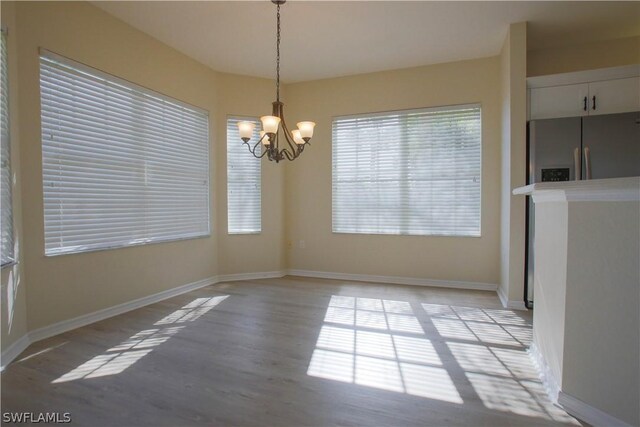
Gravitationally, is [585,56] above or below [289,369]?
above

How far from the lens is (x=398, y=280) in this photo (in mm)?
4492

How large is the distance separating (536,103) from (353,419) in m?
3.53

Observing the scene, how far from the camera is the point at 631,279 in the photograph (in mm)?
1470

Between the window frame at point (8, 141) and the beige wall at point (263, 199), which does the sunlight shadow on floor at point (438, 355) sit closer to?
the beige wall at point (263, 199)

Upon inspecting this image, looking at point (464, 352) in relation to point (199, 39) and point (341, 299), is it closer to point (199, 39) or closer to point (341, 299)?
point (341, 299)

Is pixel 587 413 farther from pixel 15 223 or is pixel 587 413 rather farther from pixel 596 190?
pixel 15 223

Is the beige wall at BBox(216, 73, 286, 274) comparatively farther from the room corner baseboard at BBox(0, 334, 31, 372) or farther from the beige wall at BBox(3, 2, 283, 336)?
the room corner baseboard at BBox(0, 334, 31, 372)

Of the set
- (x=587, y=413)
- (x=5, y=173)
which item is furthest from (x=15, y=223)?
(x=587, y=413)

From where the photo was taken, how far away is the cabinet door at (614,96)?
3.20 metres

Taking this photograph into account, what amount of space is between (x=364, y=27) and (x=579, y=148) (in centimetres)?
243

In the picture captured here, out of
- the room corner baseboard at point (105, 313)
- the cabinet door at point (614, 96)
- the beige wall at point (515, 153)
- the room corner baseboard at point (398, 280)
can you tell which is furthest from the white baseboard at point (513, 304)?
the room corner baseboard at point (105, 313)

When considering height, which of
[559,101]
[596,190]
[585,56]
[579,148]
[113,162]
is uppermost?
[585,56]

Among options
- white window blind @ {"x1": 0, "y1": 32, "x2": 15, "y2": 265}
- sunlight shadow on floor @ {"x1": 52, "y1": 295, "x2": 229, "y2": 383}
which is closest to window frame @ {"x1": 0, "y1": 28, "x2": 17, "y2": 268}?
white window blind @ {"x1": 0, "y1": 32, "x2": 15, "y2": 265}

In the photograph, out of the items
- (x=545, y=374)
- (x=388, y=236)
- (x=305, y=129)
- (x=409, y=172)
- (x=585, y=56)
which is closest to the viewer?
(x=545, y=374)
